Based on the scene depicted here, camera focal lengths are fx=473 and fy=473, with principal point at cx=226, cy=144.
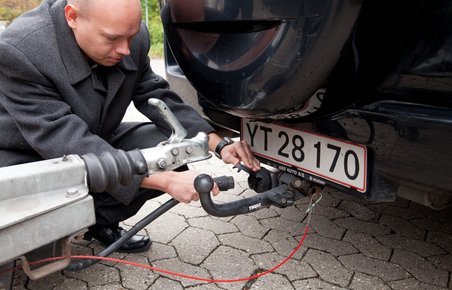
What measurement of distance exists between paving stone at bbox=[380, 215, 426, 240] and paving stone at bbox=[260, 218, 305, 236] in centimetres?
41

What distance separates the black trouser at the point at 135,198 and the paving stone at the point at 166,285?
29 cm

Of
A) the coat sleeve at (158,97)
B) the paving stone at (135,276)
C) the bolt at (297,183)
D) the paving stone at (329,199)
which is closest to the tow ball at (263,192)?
the bolt at (297,183)

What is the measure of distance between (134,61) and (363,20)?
0.87 m

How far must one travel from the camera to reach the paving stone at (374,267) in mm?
1775

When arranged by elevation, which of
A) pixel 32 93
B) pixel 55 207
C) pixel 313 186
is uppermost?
pixel 32 93

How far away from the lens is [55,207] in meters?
1.06

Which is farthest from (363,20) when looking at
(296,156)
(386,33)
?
(296,156)

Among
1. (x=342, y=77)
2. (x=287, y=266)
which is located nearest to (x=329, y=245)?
(x=287, y=266)

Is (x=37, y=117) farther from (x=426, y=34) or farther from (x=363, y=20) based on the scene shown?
(x=426, y=34)

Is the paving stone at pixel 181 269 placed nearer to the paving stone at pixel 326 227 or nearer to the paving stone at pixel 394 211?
the paving stone at pixel 326 227

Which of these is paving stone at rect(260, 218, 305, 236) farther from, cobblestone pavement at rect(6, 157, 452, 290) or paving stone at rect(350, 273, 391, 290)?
paving stone at rect(350, 273, 391, 290)

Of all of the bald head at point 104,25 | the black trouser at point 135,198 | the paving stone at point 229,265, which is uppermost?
the bald head at point 104,25

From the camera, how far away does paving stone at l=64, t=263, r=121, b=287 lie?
171cm

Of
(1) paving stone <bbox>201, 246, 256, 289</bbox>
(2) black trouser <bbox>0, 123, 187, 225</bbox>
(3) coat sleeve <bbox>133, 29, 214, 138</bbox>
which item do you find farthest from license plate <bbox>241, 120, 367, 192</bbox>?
(1) paving stone <bbox>201, 246, 256, 289</bbox>
